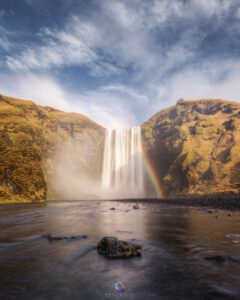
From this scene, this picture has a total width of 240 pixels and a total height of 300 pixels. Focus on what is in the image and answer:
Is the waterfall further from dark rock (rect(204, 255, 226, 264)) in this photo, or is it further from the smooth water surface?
dark rock (rect(204, 255, 226, 264))

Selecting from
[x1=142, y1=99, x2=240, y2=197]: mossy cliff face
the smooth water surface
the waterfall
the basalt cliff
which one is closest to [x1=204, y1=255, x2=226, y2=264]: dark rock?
the smooth water surface

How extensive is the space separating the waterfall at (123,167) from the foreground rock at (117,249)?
99951 mm

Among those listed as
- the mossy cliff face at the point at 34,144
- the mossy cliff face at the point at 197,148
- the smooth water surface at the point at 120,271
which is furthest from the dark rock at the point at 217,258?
the mossy cliff face at the point at 197,148

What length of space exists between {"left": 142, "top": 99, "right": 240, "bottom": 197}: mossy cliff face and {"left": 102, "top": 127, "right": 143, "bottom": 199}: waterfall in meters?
8.48

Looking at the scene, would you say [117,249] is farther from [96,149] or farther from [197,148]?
[96,149]

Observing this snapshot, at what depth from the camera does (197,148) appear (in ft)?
332

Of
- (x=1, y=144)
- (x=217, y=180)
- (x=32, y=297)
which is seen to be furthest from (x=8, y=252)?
(x=217, y=180)

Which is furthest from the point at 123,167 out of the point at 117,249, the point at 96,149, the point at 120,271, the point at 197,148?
the point at 120,271

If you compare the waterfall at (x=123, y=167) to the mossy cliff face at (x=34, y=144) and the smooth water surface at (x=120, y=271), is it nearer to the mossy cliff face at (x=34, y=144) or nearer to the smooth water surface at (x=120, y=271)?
the mossy cliff face at (x=34, y=144)

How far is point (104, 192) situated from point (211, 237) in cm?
10481

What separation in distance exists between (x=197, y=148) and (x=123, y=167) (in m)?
37.8

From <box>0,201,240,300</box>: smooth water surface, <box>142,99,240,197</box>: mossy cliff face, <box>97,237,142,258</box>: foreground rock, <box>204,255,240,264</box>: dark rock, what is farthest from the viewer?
<box>142,99,240,197</box>: mossy cliff face

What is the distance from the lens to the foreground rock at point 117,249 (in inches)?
321

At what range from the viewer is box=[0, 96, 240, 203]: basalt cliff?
68.9 m
